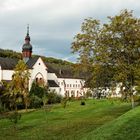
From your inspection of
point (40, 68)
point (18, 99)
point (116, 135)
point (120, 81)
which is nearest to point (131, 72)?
point (120, 81)

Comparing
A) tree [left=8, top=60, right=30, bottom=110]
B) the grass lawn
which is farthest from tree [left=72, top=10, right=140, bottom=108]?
tree [left=8, top=60, right=30, bottom=110]

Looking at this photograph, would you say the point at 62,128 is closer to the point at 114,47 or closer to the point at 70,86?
the point at 114,47

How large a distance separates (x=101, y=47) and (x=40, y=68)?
62518 millimetres

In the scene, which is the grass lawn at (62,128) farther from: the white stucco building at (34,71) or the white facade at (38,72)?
the white facade at (38,72)

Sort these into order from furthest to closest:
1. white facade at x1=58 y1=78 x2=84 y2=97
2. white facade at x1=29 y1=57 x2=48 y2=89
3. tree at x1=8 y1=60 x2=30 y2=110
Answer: white facade at x1=58 y1=78 x2=84 y2=97 → white facade at x1=29 y1=57 x2=48 y2=89 → tree at x1=8 y1=60 x2=30 y2=110

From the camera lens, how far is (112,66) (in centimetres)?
4100

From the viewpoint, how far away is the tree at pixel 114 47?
4009cm

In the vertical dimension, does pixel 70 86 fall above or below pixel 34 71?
below

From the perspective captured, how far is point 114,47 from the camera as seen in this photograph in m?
40.6

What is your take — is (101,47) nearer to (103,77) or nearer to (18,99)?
(103,77)

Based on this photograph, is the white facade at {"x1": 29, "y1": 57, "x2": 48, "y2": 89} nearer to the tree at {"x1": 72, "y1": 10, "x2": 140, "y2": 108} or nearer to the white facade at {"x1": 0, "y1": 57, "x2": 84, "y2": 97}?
the white facade at {"x1": 0, "y1": 57, "x2": 84, "y2": 97}

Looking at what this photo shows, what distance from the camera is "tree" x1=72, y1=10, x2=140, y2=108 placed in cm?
4009

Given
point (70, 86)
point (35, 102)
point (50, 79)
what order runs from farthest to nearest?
point (70, 86) → point (50, 79) → point (35, 102)

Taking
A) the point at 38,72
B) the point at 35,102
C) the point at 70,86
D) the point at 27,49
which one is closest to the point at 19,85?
the point at 35,102
